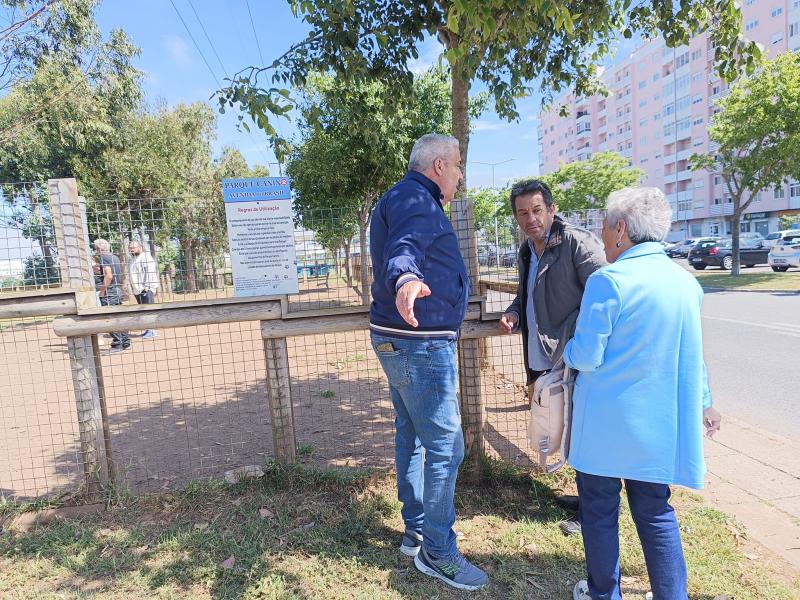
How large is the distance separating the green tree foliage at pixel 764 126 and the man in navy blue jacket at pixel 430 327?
19269mm

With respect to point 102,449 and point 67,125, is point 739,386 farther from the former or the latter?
point 67,125

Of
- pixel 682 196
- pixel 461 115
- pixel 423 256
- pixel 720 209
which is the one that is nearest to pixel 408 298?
pixel 423 256

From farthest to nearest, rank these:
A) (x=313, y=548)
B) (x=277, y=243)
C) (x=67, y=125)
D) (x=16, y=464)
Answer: (x=67, y=125) → (x=16, y=464) → (x=277, y=243) → (x=313, y=548)

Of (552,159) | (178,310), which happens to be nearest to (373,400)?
(178,310)

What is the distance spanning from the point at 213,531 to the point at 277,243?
5.92 ft

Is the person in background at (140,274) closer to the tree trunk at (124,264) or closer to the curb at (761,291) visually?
the tree trunk at (124,264)

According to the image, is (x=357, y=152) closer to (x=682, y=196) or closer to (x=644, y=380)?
(x=644, y=380)

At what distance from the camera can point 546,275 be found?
9.18 feet

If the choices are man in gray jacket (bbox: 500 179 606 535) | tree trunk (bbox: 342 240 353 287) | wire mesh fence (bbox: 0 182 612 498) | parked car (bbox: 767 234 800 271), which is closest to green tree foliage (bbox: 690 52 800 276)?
parked car (bbox: 767 234 800 271)

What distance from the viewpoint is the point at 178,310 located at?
3512 millimetres

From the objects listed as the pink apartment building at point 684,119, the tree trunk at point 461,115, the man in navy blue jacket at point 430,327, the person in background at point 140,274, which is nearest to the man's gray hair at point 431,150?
the man in navy blue jacket at point 430,327

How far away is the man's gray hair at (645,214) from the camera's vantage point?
7.06 feet

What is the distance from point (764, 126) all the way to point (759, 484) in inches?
736

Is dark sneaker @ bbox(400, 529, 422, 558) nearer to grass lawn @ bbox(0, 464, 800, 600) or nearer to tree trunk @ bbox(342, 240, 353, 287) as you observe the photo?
grass lawn @ bbox(0, 464, 800, 600)
